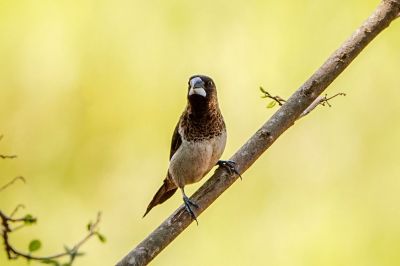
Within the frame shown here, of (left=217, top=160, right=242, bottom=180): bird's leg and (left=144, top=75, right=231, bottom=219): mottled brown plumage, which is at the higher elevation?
(left=144, top=75, right=231, bottom=219): mottled brown plumage

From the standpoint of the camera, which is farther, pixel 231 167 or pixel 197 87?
pixel 197 87

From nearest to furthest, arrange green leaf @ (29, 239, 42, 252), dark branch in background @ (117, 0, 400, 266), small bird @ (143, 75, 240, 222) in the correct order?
green leaf @ (29, 239, 42, 252), dark branch in background @ (117, 0, 400, 266), small bird @ (143, 75, 240, 222)

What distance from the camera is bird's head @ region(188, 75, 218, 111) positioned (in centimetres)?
289

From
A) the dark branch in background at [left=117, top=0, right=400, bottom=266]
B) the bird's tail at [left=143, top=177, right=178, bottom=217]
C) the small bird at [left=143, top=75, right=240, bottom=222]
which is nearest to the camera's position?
the dark branch in background at [left=117, top=0, right=400, bottom=266]

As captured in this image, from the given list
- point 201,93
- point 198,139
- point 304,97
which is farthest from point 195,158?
point 304,97

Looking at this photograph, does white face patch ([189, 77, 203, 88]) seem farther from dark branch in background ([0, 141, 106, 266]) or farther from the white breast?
dark branch in background ([0, 141, 106, 266])

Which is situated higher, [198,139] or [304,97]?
[198,139]

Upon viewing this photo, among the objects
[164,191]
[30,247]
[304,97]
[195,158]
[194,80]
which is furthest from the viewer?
[164,191]

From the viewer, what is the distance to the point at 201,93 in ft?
9.61

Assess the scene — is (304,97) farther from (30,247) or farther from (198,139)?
(30,247)

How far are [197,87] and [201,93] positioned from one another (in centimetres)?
5

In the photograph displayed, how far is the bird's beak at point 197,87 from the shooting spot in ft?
9.43

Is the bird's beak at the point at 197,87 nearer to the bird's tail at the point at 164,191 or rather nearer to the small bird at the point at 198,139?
the small bird at the point at 198,139

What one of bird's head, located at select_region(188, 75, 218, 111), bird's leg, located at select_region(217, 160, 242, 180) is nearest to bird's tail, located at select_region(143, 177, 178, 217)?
bird's head, located at select_region(188, 75, 218, 111)
